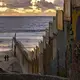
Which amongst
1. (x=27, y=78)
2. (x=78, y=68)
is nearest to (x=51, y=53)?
(x=27, y=78)

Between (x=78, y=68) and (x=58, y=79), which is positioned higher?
(x=78, y=68)

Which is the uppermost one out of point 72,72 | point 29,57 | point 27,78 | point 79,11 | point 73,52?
point 79,11

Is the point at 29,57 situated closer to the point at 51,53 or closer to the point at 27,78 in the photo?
the point at 51,53

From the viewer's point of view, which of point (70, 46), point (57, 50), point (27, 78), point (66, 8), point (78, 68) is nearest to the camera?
point (78, 68)

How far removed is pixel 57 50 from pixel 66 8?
3.41 m

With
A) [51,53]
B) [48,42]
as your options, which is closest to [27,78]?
[51,53]

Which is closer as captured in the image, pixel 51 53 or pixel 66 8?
pixel 66 8

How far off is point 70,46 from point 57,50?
368 centimetres

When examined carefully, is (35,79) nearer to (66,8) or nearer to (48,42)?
(66,8)

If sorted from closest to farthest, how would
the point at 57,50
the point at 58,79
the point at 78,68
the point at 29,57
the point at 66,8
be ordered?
the point at 78,68
the point at 66,8
the point at 58,79
the point at 57,50
the point at 29,57

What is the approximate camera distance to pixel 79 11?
4.06m

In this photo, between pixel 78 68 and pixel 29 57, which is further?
pixel 29 57

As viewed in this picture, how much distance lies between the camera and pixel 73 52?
418cm

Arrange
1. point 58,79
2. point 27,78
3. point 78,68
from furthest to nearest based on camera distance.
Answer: point 27,78, point 58,79, point 78,68
